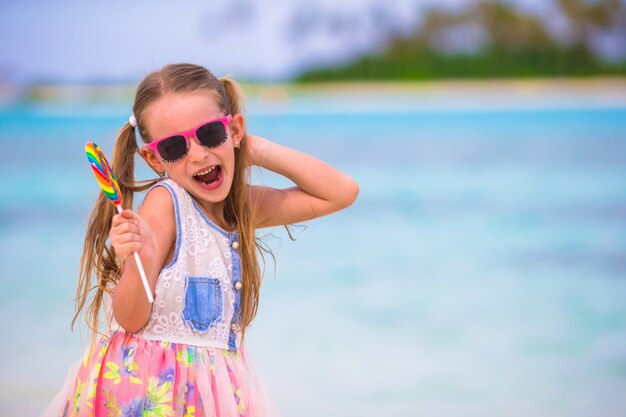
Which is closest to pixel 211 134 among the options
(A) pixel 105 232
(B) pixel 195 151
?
(B) pixel 195 151

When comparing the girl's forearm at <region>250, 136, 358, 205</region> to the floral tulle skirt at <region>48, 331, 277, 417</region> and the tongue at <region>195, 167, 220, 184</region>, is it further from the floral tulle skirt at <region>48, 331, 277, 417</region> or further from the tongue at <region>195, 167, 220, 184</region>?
the floral tulle skirt at <region>48, 331, 277, 417</region>

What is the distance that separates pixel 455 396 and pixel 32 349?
5.32 ft

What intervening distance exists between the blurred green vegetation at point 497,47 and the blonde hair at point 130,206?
75.1 ft

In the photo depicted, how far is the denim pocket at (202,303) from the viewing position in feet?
6.37

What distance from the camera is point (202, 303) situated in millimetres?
1954

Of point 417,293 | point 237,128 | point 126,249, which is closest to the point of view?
point 126,249

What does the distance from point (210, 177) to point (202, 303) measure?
26 centimetres

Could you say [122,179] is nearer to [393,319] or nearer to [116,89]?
[393,319]

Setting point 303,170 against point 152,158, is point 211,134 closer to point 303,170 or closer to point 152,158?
point 152,158

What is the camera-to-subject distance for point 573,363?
3865 millimetres

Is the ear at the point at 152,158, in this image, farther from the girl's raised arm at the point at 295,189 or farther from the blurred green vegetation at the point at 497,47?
the blurred green vegetation at the point at 497,47

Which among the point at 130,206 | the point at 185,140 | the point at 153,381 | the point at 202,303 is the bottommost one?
the point at 153,381

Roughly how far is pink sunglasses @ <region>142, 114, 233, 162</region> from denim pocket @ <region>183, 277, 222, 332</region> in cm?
25

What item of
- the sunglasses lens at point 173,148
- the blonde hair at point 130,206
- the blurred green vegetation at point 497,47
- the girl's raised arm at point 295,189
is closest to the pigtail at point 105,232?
the blonde hair at point 130,206
